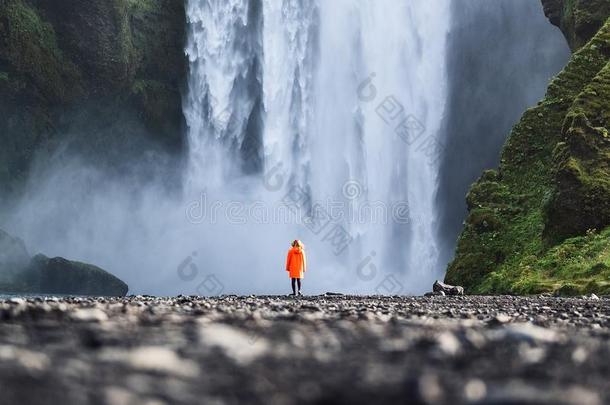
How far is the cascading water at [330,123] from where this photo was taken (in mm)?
57656

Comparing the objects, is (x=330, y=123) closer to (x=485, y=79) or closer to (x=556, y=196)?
(x=485, y=79)

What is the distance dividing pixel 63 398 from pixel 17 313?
370 centimetres

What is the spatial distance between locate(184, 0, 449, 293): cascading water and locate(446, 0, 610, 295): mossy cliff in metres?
21.9

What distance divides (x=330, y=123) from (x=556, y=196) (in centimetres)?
3366

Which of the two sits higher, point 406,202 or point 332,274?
point 406,202

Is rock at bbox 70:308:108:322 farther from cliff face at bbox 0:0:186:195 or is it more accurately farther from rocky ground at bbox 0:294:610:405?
cliff face at bbox 0:0:186:195

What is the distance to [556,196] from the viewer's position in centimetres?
2794

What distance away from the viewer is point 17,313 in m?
5.42

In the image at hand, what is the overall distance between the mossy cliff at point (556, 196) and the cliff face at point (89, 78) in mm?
33669

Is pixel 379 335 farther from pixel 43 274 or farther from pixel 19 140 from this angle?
pixel 19 140

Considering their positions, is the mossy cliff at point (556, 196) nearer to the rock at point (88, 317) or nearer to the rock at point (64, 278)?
the rock at point (88, 317)

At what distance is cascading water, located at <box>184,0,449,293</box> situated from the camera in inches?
2270

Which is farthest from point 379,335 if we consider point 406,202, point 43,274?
point 406,202

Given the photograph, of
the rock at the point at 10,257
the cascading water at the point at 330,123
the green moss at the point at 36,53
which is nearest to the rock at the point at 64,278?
the rock at the point at 10,257
